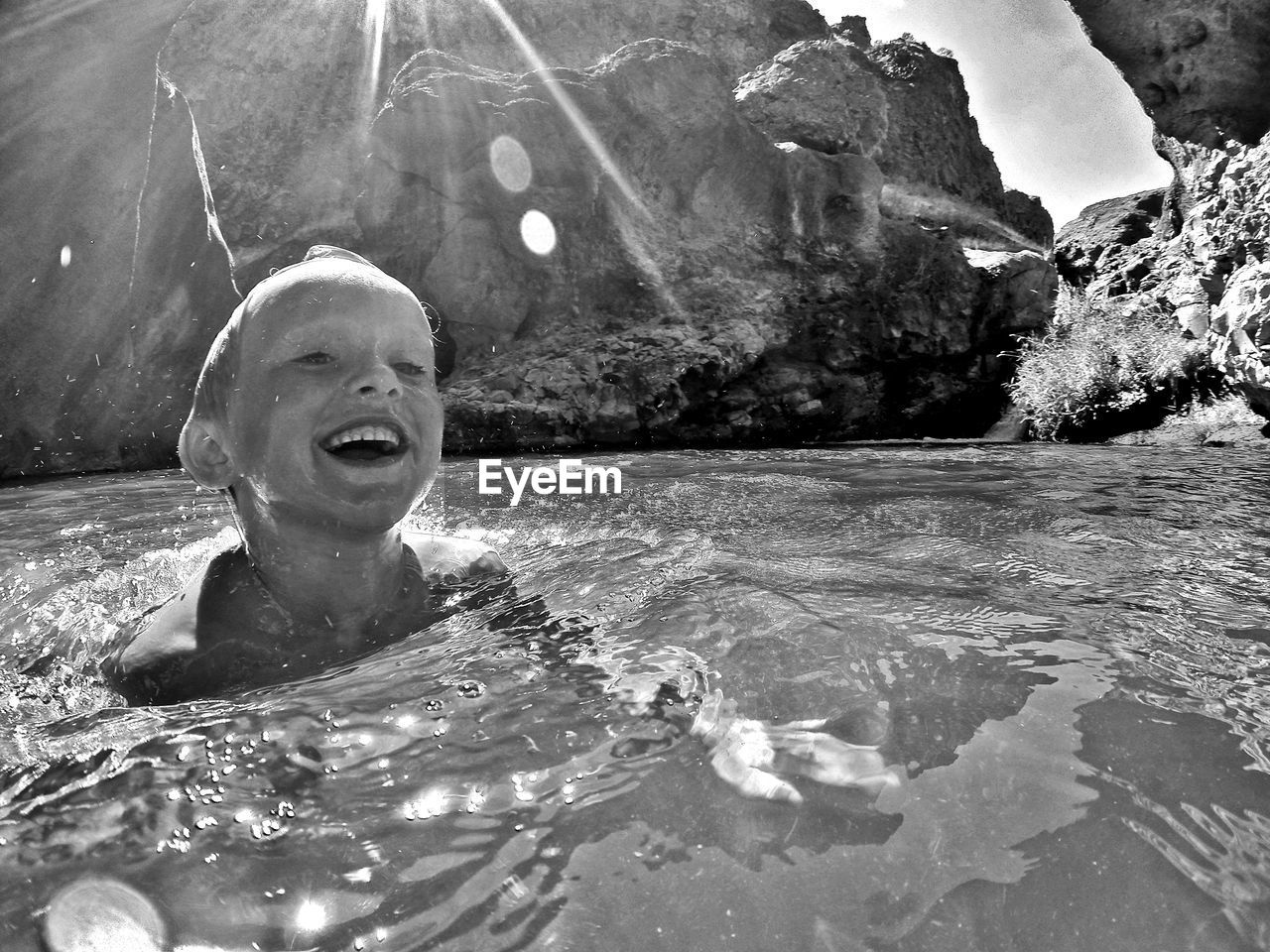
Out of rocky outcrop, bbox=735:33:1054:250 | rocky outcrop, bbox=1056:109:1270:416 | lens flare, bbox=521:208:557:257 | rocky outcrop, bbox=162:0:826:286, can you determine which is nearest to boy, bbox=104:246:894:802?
rocky outcrop, bbox=1056:109:1270:416

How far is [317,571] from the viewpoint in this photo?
196 cm

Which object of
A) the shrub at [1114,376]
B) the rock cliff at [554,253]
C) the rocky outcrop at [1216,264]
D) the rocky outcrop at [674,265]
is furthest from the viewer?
the rocky outcrop at [674,265]

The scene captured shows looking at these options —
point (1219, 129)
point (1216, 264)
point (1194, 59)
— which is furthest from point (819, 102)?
point (1216, 264)

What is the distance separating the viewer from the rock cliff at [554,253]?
9430 millimetres

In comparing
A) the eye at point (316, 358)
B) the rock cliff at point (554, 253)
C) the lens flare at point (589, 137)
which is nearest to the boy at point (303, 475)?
the eye at point (316, 358)

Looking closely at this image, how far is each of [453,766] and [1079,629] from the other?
3.65ft

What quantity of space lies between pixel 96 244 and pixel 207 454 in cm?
952

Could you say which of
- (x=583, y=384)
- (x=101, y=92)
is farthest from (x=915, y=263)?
(x=101, y=92)

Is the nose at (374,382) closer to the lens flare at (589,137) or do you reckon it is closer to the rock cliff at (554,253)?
the rock cliff at (554,253)

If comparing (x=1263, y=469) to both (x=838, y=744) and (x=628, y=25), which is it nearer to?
(x=838, y=744)

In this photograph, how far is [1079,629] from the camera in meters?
1.49

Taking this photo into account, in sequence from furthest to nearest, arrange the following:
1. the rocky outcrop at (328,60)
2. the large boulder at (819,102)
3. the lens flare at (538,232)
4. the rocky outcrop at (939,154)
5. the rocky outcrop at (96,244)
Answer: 1. the rocky outcrop at (939,154)
2. the rocky outcrop at (328,60)
3. the large boulder at (819,102)
4. the lens flare at (538,232)
5. the rocky outcrop at (96,244)

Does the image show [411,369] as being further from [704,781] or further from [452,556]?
[704,781]

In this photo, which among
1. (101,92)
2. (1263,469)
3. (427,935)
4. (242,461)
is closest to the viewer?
(427,935)
